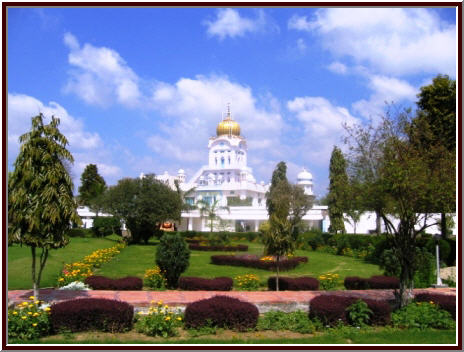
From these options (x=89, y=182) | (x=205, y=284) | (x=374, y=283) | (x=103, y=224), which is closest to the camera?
(x=205, y=284)

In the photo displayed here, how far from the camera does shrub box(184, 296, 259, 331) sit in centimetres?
827

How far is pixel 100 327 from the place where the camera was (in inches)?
319

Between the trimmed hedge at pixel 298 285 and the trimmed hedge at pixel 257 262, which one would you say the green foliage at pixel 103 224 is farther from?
the trimmed hedge at pixel 298 285

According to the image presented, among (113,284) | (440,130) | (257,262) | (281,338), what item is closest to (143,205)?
(257,262)

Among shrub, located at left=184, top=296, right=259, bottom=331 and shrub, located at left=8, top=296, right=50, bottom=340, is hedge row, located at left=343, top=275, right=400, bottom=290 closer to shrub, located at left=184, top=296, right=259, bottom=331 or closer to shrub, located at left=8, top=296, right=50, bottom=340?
shrub, located at left=184, top=296, right=259, bottom=331

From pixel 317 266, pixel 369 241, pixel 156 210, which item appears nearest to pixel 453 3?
pixel 317 266

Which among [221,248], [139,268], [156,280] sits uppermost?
[156,280]

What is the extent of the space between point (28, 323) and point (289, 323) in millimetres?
4337

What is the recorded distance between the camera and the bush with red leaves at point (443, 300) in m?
9.18

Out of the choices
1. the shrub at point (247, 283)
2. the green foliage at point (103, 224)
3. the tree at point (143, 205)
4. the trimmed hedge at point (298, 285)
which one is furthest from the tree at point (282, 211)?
the green foliage at point (103, 224)

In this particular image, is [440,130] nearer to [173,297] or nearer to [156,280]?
[156,280]

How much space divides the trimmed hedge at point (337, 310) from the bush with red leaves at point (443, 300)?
1142 millimetres

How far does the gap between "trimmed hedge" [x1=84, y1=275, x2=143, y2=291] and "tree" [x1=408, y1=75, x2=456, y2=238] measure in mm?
7391

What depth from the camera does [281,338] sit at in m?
8.16
